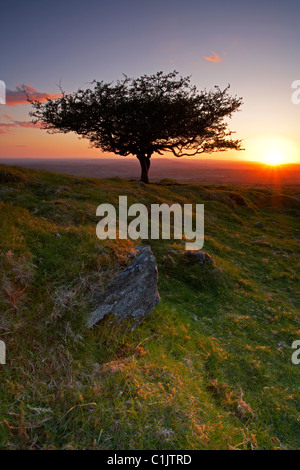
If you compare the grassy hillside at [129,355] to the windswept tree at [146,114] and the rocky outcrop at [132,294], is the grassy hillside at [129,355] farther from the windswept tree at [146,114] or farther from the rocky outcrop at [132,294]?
the windswept tree at [146,114]

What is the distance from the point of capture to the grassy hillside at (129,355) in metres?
A: 3.14

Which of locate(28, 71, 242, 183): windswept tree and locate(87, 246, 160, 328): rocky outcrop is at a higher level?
locate(28, 71, 242, 183): windswept tree

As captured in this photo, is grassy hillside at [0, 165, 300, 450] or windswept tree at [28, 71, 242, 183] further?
windswept tree at [28, 71, 242, 183]

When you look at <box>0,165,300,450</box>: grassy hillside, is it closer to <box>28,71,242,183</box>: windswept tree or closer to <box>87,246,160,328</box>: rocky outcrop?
<box>87,246,160,328</box>: rocky outcrop

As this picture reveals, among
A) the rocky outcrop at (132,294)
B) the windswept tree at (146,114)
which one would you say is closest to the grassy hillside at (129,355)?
the rocky outcrop at (132,294)

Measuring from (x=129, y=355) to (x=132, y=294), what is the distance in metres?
1.45

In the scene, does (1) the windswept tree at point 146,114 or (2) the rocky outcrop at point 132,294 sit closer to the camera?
(2) the rocky outcrop at point 132,294

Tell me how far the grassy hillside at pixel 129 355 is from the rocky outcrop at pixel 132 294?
236 mm

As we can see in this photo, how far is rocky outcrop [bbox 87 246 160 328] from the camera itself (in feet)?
17.5

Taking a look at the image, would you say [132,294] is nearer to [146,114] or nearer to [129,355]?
[129,355]

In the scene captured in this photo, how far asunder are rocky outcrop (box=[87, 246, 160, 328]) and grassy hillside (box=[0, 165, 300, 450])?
0.77ft

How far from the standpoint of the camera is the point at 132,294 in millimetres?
5711

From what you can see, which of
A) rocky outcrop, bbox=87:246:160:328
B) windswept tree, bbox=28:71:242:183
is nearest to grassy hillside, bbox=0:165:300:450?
rocky outcrop, bbox=87:246:160:328

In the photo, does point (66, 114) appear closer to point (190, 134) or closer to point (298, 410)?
point (190, 134)
